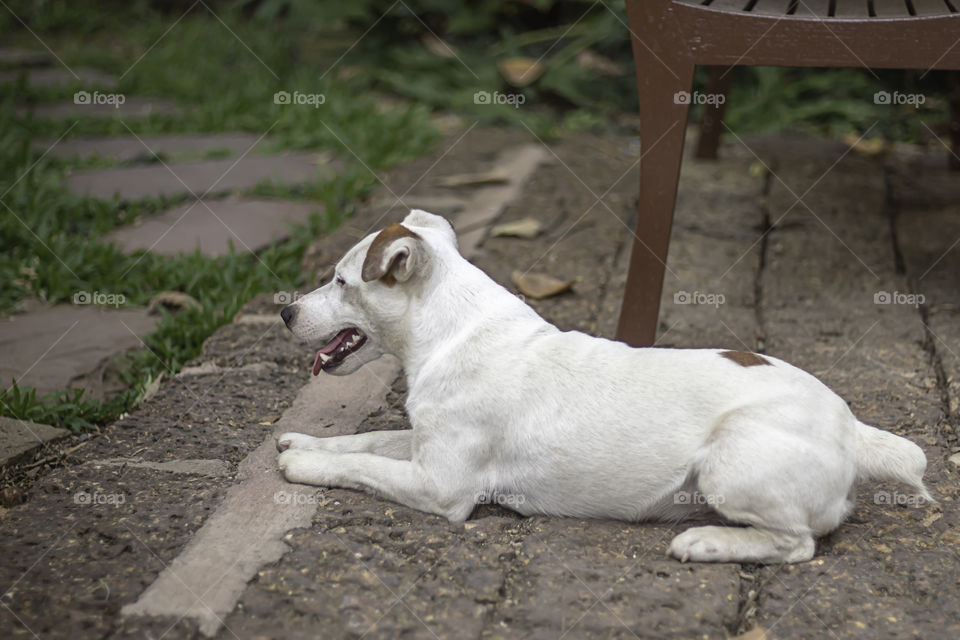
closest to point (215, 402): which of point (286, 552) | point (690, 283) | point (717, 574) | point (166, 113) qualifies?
point (286, 552)

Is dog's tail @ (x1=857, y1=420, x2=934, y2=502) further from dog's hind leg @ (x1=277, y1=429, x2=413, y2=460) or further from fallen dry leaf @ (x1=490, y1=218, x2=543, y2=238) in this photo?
fallen dry leaf @ (x1=490, y1=218, x2=543, y2=238)

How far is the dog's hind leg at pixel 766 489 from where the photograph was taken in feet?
7.88

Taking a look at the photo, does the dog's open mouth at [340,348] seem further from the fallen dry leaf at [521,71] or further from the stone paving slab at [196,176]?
the fallen dry leaf at [521,71]

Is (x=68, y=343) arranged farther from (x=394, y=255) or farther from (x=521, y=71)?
(x=521, y=71)

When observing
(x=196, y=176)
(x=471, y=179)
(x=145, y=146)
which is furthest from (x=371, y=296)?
(x=145, y=146)

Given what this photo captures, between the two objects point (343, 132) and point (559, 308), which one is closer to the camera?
point (559, 308)

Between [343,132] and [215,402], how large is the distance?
3.12 meters

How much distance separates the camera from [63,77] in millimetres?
7375

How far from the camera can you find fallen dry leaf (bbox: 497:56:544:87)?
21.7 ft

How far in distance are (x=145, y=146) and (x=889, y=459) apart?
4.90 meters

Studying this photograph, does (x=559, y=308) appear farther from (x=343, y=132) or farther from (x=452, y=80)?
(x=452, y=80)

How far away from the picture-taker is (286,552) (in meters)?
2.46

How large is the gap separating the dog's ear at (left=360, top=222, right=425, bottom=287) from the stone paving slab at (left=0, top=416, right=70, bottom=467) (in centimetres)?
126

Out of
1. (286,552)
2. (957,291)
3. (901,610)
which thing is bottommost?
(957,291)
